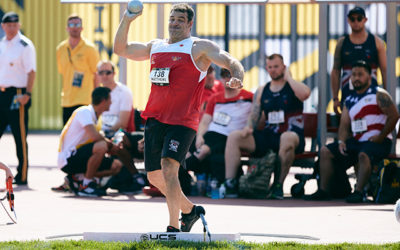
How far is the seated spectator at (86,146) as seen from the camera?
10031 millimetres

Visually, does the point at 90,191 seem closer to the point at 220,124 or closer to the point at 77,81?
the point at 220,124

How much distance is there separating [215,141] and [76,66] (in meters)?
2.39

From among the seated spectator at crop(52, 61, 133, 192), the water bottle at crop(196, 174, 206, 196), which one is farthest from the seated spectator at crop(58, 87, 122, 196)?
the water bottle at crop(196, 174, 206, 196)

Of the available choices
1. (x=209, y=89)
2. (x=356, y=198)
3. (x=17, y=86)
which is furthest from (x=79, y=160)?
(x=356, y=198)

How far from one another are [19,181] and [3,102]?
3.29 ft

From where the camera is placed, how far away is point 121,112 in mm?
10820

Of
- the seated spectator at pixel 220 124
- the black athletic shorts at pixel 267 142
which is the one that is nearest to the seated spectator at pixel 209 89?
the seated spectator at pixel 220 124

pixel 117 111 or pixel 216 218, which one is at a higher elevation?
pixel 117 111

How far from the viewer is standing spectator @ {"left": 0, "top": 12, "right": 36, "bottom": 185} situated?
10.9 metres

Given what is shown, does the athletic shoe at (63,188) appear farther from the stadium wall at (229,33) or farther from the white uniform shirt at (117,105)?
the stadium wall at (229,33)

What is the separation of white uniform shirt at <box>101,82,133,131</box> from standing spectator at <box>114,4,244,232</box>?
3921mm

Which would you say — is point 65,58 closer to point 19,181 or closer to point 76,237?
point 19,181

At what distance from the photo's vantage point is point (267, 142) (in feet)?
33.1

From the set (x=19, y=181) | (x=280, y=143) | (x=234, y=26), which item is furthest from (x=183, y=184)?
(x=234, y=26)
